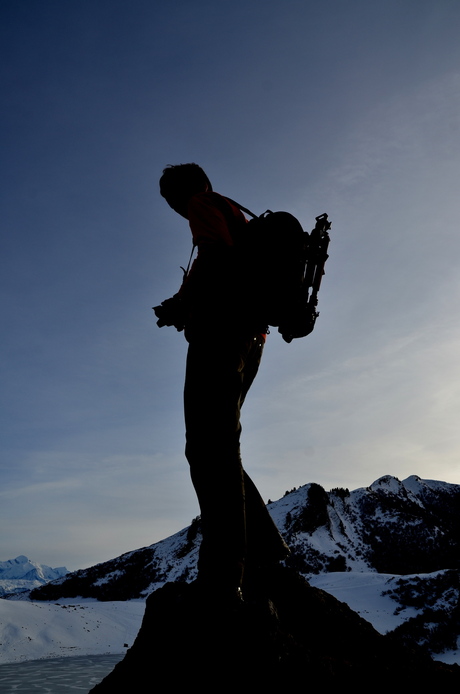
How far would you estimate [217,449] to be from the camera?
209 cm

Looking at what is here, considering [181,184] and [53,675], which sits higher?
[181,184]

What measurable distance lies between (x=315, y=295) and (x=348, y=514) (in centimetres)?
3430

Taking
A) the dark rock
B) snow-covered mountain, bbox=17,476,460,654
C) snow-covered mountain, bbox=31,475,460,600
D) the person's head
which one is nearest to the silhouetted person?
the dark rock

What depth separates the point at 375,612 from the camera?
14.0 meters

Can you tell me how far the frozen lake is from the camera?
8.71 metres

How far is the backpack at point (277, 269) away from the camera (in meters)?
2.27

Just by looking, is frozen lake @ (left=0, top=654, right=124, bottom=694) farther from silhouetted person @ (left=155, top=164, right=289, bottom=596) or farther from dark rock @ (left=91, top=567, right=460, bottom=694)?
silhouetted person @ (left=155, top=164, right=289, bottom=596)

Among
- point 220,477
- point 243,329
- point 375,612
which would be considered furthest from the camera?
point 375,612

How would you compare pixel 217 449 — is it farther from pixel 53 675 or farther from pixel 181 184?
pixel 53 675

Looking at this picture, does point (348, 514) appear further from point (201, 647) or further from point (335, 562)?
point (201, 647)

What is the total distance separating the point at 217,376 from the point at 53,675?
13.3 metres

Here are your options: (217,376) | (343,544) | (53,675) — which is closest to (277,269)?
(217,376)

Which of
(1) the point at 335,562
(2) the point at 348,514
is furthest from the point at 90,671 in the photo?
(2) the point at 348,514

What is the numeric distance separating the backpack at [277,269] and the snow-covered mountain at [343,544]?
17.0m
